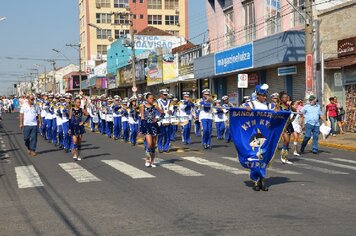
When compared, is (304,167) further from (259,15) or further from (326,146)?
(259,15)

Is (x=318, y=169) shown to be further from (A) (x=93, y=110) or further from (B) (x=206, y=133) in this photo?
(A) (x=93, y=110)

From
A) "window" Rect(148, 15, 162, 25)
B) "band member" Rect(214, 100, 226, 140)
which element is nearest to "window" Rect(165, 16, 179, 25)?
"window" Rect(148, 15, 162, 25)

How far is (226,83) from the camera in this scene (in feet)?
122

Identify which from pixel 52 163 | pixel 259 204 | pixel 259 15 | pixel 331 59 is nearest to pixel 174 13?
pixel 259 15

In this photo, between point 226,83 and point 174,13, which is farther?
point 174,13

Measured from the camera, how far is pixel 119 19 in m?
92.2

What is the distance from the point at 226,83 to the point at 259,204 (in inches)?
1144

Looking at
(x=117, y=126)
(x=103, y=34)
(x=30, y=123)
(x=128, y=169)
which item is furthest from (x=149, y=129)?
(x=103, y=34)

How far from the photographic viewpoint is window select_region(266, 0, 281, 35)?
3005 cm

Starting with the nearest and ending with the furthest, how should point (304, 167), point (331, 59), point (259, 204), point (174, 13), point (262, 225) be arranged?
point (262, 225) → point (259, 204) → point (304, 167) → point (331, 59) → point (174, 13)

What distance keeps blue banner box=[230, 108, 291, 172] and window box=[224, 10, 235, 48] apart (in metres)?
26.4

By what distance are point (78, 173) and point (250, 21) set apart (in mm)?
23083

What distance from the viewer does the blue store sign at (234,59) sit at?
30.2 m

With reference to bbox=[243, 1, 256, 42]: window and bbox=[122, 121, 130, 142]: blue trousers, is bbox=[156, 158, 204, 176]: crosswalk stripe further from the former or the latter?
bbox=[243, 1, 256, 42]: window
